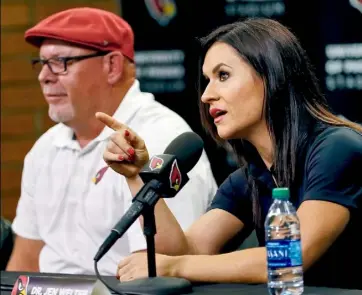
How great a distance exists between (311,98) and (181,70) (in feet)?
4.62

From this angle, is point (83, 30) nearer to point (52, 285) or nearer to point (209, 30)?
point (209, 30)

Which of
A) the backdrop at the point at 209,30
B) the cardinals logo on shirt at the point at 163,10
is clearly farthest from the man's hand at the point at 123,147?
the cardinals logo on shirt at the point at 163,10

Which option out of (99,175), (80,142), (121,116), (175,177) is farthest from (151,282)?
(80,142)

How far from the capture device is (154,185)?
6.27 ft

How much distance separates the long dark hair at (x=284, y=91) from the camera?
2301 mm

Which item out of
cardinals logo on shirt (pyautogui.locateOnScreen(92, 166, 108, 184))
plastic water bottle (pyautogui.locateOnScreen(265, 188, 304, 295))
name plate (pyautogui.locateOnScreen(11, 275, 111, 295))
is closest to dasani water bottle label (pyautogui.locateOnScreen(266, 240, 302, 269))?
plastic water bottle (pyautogui.locateOnScreen(265, 188, 304, 295))

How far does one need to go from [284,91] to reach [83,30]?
3.90 feet

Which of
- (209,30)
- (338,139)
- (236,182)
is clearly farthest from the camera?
(209,30)

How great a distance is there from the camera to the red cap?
326 centimetres

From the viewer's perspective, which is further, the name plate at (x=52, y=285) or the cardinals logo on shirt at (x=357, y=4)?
the cardinals logo on shirt at (x=357, y=4)

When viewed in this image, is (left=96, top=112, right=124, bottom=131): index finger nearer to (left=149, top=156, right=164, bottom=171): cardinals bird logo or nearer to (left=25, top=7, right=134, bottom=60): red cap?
(left=149, top=156, right=164, bottom=171): cardinals bird logo

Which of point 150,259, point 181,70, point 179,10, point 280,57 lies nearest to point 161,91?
point 181,70

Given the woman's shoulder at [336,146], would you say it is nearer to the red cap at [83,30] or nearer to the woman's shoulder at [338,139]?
the woman's shoulder at [338,139]

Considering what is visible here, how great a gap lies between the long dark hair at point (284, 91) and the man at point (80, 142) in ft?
2.39
